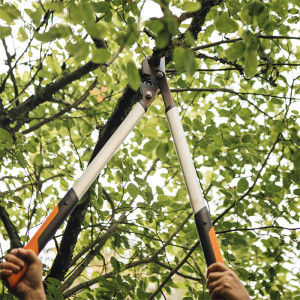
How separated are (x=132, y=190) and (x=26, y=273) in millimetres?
1173

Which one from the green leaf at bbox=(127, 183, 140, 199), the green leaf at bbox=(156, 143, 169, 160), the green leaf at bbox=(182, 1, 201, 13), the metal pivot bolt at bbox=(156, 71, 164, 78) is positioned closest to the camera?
the green leaf at bbox=(182, 1, 201, 13)

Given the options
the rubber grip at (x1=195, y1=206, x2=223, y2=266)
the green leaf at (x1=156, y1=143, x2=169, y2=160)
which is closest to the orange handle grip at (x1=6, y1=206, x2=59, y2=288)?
the rubber grip at (x1=195, y1=206, x2=223, y2=266)

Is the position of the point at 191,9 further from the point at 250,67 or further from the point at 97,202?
the point at 97,202

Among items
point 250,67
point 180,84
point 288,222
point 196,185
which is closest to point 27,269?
point 196,185

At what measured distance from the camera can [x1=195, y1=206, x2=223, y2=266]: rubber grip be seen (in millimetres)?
1344

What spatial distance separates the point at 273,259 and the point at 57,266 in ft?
7.96

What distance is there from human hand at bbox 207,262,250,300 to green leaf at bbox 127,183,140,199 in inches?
45.7

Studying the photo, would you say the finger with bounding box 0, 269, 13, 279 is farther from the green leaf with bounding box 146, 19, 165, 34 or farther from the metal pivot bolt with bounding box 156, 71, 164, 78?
the metal pivot bolt with bounding box 156, 71, 164, 78

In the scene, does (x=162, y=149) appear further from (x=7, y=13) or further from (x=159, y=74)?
(x=7, y=13)

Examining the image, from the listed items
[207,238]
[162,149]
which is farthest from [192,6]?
[162,149]

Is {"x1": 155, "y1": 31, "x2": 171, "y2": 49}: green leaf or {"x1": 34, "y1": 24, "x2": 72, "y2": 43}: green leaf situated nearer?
{"x1": 155, "y1": 31, "x2": 171, "y2": 49}: green leaf

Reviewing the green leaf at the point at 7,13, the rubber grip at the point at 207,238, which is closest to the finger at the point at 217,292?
the rubber grip at the point at 207,238

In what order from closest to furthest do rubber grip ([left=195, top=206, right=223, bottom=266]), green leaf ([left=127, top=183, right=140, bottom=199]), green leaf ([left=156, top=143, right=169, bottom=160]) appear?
rubber grip ([left=195, top=206, right=223, bottom=266]) → green leaf ([left=127, top=183, right=140, bottom=199]) → green leaf ([left=156, top=143, right=169, bottom=160])

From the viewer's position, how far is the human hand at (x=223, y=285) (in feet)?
4.10
